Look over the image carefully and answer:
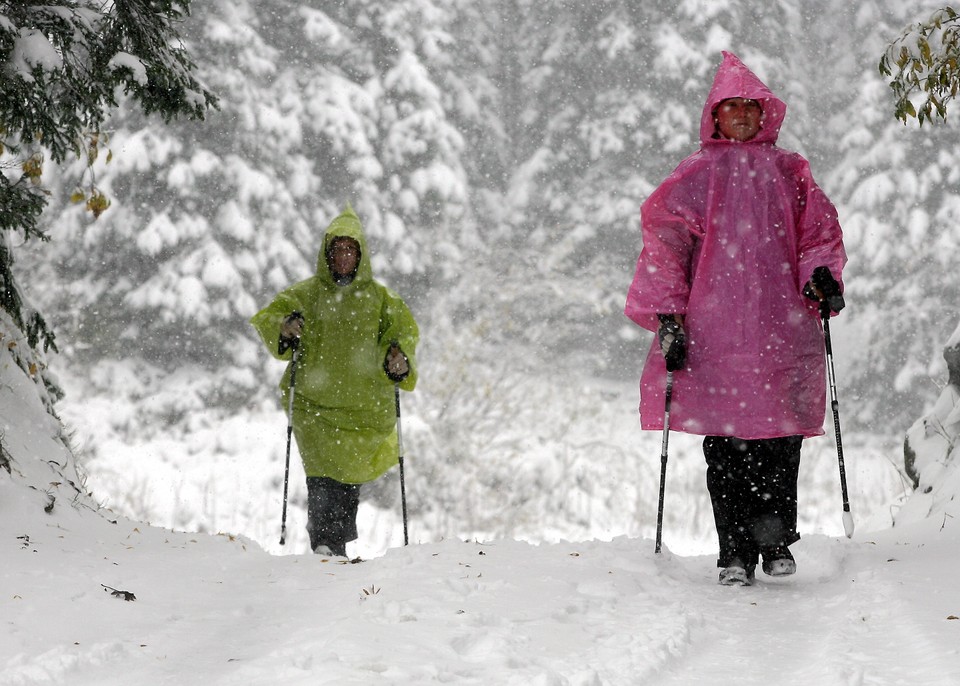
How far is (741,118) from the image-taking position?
4.24 metres

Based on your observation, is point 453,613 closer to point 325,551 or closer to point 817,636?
point 817,636

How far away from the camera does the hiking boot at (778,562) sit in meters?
3.88

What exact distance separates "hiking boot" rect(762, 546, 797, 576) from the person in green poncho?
2.58m

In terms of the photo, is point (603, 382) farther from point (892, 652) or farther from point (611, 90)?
point (892, 652)

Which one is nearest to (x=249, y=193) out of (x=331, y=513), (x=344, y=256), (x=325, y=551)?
(x=344, y=256)

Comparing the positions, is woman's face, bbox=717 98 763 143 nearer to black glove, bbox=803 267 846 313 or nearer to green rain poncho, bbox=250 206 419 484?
black glove, bbox=803 267 846 313

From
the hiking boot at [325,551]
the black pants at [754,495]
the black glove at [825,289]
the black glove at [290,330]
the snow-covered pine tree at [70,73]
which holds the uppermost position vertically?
the snow-covered pine tree at [70,73]

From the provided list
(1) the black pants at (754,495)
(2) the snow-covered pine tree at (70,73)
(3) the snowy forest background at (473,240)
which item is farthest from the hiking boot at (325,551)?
(3) the snowy forest background at (473,240)

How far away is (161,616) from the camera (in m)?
3.02

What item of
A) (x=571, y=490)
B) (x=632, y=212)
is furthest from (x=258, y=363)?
(x=632, y=212)

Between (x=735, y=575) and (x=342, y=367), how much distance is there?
2937 millimetres

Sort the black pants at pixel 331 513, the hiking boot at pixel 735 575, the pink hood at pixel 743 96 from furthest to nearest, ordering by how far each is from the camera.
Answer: the black pants at pixel 331 513, the pink hood at pixel 743 96, the hiking boot at pixel 735 575

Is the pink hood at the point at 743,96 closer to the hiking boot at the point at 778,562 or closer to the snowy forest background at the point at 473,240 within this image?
the hiking boot at the point at 778,562

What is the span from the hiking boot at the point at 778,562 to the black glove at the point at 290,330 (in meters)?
2.98
